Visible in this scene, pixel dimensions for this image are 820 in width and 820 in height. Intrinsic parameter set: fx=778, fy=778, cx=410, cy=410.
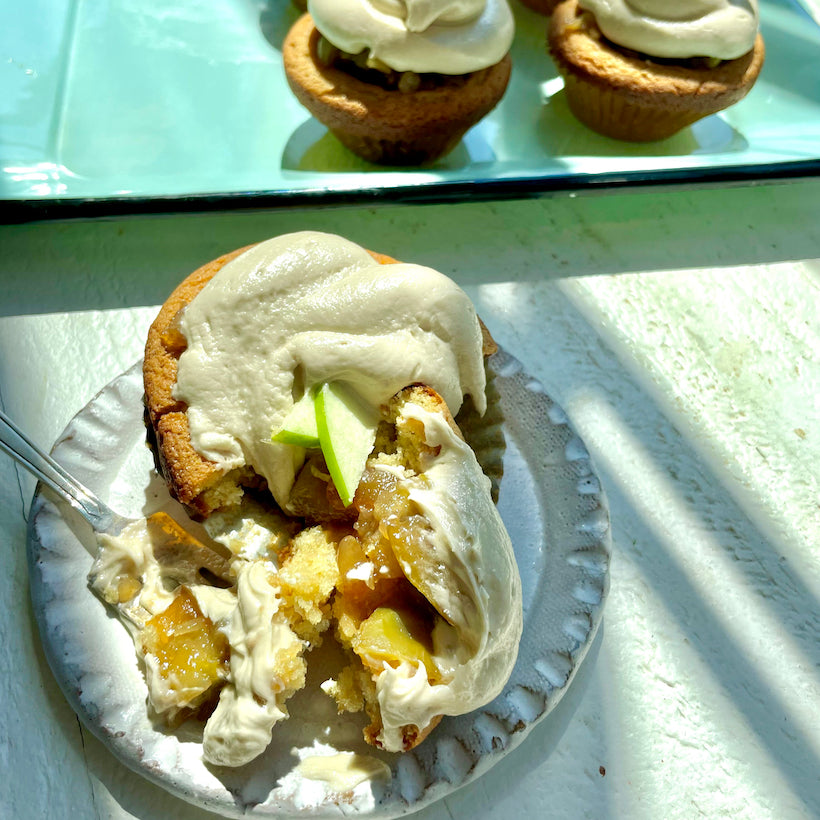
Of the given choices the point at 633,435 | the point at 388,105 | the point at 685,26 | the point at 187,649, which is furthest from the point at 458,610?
the point at 685,26

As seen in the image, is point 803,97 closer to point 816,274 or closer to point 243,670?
point 816,274

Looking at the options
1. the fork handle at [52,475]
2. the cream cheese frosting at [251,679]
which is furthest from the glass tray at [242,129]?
the cream cheese frosting at [251,679]

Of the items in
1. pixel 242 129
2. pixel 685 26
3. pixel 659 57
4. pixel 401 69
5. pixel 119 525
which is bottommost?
pixel 119 525

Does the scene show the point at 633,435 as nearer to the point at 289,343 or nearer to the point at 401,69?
the point at 289,343

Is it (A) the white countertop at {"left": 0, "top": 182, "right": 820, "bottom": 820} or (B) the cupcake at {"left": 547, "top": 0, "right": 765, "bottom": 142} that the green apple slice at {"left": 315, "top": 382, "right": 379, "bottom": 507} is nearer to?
(A) the white countertop at {"left": 0, "top": 182, "right": 820, "bottom": 820}

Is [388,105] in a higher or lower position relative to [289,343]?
higher

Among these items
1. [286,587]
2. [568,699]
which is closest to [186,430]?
[286,587]

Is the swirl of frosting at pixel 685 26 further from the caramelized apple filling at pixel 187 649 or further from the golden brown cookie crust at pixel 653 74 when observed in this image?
the caramelized apple filling at pixel 187 649
